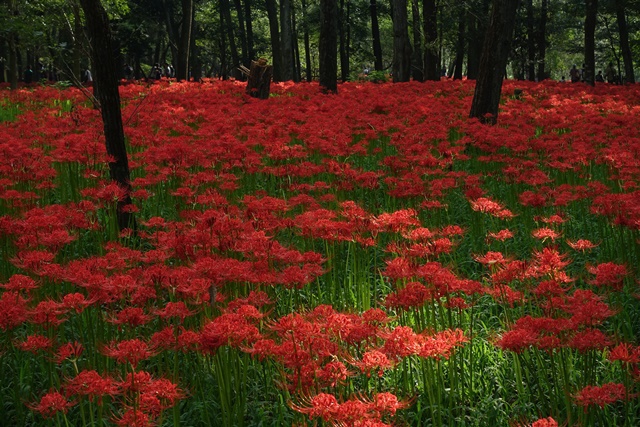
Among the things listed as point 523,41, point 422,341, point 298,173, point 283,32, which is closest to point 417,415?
point 422,341

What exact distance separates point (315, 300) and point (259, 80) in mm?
12721

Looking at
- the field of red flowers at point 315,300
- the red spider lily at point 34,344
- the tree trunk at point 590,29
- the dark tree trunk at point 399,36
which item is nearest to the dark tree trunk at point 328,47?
the dark tree trunk at point 399,36

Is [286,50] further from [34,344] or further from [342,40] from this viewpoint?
[34,344]

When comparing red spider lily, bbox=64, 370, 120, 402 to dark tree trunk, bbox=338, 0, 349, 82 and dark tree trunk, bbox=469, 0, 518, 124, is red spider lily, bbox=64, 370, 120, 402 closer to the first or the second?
dark tree trunk, bbox=469, 0, 518, 124

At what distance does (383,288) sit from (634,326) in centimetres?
205

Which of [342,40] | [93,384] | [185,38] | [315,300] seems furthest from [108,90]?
[342,40]

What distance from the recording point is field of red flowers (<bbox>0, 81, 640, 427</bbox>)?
3.02 metres

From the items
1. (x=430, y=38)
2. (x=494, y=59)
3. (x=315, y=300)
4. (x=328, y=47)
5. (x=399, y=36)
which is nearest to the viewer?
(x=315, y=300)

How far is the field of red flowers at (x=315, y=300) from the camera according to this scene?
302cm

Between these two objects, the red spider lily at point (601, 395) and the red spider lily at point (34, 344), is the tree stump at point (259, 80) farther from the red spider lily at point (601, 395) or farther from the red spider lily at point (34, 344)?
the red spider lily at point (601, 395)

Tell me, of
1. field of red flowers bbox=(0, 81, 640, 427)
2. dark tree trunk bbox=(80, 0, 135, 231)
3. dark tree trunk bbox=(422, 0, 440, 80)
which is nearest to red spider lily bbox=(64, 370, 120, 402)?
field of red flowers bbox=(0, 81, 640, 427)

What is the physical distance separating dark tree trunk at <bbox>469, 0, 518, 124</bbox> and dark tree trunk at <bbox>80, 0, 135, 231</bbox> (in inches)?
291

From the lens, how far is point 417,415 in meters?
3.85

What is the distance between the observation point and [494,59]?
1207cm
